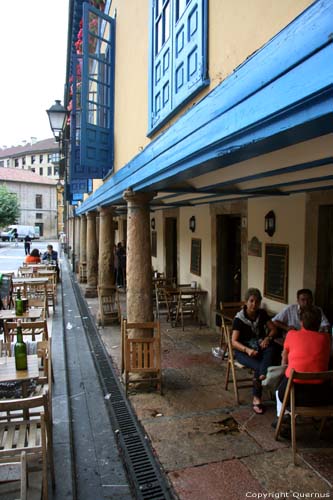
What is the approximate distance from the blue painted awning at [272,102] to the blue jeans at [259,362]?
2165mm

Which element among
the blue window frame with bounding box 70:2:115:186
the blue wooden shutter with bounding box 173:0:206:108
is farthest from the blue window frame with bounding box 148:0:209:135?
the blue window frame with bounding box 70:2:115:186

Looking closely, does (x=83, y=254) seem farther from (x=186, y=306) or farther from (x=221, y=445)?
(x=221, y=445)

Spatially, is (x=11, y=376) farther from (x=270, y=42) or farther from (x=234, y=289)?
(x=234, y=289)

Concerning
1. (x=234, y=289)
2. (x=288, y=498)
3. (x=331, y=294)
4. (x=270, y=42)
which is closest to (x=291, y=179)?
(x=331, y=294)

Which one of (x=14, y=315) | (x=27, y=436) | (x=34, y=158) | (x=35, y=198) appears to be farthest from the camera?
(x=34, y=158)

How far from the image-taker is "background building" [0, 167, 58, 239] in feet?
179

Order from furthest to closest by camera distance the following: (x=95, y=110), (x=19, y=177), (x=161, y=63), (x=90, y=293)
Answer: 1. (x=19, y=177)
2. (x=90, y=293)
3. (x=95, y=110)
4. (x=161, y=63)

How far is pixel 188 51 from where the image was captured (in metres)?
3.12

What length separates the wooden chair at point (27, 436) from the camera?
258cm

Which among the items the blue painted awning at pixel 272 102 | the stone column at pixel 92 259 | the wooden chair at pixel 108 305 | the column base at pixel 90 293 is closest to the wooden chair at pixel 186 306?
the wooden chair at pixel 108 305

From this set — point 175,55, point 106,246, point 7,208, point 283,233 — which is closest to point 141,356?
point 283,233

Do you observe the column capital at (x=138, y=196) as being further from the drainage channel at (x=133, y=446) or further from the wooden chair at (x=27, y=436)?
the wooden chair at (x=27, y=436)

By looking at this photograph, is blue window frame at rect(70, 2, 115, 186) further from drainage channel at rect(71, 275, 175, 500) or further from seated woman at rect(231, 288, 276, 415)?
seated woman at rect(231, 288, 276, 415)

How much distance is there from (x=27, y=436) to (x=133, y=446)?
103 centimetres
